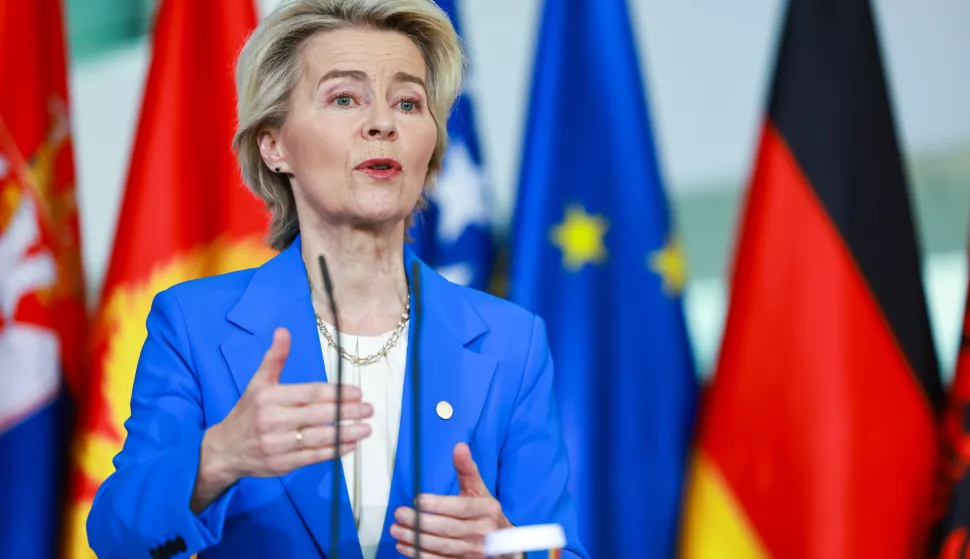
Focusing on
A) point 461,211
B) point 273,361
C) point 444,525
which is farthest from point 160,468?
point 461,211

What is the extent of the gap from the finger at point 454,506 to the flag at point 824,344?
1.78 m

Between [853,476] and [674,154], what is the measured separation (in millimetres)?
1397

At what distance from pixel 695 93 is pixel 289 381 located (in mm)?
2655

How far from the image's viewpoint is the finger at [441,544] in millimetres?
1021

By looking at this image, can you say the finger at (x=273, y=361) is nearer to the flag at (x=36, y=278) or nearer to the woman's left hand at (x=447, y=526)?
the woman's left hand at (x=447, y=526)

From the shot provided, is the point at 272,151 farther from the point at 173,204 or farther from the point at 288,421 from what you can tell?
the point at 173,204

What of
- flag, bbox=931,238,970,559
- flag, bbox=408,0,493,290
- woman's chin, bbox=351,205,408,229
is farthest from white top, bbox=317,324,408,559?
flag, bbox=931,238,970,559

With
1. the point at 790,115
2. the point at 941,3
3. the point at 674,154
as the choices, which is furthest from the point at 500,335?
the point at 941,3

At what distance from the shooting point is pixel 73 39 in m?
4.13

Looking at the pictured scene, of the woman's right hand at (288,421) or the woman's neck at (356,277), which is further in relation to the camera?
the woman's neck at (356,277)

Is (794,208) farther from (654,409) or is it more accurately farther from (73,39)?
(73,39)

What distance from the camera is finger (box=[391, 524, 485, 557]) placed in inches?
40.2

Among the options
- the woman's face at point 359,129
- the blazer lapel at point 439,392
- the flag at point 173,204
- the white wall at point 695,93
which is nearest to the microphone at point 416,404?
the blazer lapel at point 439,392

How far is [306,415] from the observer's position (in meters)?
0.95
